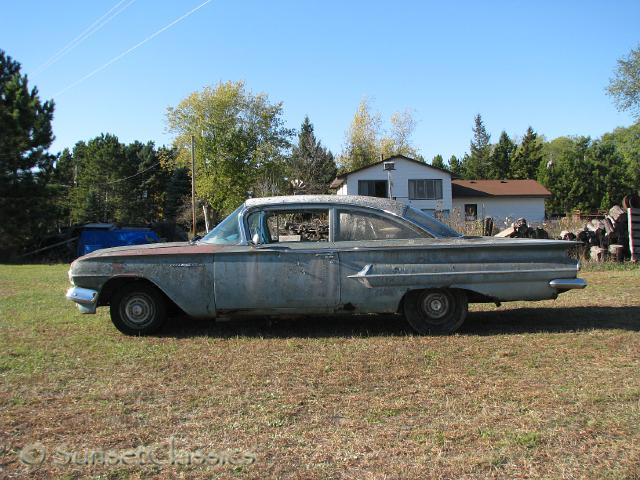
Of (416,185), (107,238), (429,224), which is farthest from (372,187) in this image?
(429,224)

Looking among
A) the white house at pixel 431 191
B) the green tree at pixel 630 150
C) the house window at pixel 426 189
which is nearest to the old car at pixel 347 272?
the white house at pixel 431 191

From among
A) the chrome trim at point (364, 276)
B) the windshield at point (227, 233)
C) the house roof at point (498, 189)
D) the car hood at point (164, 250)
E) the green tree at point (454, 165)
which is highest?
the green tree at point (454, 165)

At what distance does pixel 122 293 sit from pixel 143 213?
58.4m

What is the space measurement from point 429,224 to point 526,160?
67.8m

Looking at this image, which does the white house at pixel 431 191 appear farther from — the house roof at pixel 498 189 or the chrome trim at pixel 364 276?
the chrome trim at pixel 364 276

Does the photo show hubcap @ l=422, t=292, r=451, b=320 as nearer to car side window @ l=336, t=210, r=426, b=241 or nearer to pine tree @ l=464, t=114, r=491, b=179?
car side window @ l=336, t=210, r=426, b=241

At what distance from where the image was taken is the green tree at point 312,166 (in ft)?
197

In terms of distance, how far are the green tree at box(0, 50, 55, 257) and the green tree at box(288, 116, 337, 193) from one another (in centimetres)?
3225

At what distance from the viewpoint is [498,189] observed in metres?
53.2

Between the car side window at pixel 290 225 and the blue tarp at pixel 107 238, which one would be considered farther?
the blue tarp at pixel 107 238

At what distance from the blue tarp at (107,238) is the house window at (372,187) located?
22.5m

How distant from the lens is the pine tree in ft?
252

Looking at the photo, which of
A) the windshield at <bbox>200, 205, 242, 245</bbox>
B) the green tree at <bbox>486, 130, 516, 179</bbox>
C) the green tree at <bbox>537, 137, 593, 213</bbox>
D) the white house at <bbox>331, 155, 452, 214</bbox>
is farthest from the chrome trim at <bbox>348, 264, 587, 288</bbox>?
the green tree at <bbox>486, 130, 516, 179</bbox>

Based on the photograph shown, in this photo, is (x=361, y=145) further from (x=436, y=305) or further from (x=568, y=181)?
(x=436, y=305)
